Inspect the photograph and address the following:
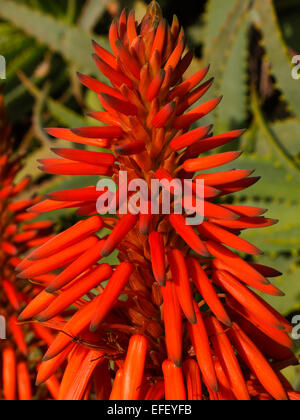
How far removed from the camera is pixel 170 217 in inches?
29.2

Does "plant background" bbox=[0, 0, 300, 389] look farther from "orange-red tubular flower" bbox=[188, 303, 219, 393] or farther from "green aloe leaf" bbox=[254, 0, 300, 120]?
"orange-red tubular flower" bbox=[188, 303, 219, 393]

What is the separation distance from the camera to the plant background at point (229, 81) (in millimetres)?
1695

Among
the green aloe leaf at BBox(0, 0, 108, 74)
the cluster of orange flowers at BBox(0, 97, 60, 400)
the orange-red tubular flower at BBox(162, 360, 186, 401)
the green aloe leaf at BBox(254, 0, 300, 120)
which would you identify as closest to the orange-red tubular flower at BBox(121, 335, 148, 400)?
the orange-red tubular flower at BBox(162, 360, 186, 401)

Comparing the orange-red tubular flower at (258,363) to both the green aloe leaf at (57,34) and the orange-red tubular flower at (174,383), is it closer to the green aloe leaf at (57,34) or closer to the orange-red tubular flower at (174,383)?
the orange-red tubular flower at (174,383)

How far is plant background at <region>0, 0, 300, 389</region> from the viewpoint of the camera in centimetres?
170

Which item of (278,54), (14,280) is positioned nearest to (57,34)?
(278,54)

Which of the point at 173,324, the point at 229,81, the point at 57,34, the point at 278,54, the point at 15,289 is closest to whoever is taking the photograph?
the point at 173,324

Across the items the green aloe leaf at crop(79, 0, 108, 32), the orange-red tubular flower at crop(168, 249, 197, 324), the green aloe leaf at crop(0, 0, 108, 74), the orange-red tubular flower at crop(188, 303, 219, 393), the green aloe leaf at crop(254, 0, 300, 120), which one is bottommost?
the orange-red tubular flower at crop(188, 303, 219, 393)

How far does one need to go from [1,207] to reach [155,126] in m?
0.67

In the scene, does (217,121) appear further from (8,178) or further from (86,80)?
(86,80)

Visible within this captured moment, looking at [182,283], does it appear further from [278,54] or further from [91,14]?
[91,14]

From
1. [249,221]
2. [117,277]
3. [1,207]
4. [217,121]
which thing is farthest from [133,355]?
[217,121]

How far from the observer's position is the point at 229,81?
1.97m

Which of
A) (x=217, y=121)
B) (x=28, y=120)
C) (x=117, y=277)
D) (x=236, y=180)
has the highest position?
(x=28, y=120)
